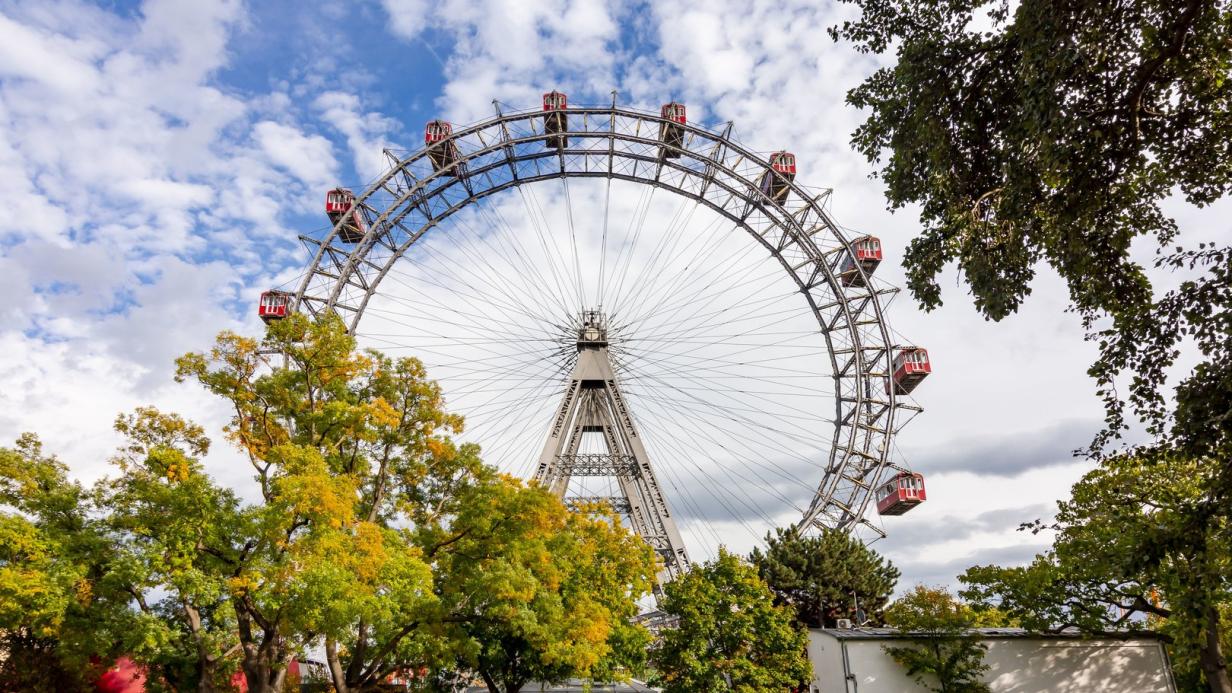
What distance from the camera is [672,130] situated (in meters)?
36.3

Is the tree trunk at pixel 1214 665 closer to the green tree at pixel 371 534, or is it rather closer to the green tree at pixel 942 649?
the green tree at pixel 942 649

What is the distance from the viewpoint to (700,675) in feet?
73.2

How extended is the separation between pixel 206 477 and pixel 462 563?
17.5ft

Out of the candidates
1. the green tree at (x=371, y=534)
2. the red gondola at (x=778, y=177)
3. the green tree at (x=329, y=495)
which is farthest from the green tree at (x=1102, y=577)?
the red gondola at (x=778, y=177)

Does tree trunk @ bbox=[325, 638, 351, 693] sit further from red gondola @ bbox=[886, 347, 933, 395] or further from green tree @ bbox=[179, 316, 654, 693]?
red gondola @ bbox=[886, 347, 933, 395]

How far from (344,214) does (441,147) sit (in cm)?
522

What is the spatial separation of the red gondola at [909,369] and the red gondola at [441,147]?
73.3ft

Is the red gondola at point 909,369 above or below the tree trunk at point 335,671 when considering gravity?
above

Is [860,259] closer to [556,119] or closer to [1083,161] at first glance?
[556,119]

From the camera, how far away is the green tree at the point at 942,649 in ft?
72.9

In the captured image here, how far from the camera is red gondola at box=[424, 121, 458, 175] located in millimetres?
35062

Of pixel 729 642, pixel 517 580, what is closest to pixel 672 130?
pixel 729 642

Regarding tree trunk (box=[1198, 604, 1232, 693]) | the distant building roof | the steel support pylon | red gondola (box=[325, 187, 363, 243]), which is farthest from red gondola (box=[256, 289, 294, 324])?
tree trunk (box=[1198, 604, 1232, 693])

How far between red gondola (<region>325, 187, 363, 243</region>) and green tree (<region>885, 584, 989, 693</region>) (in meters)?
26.4
